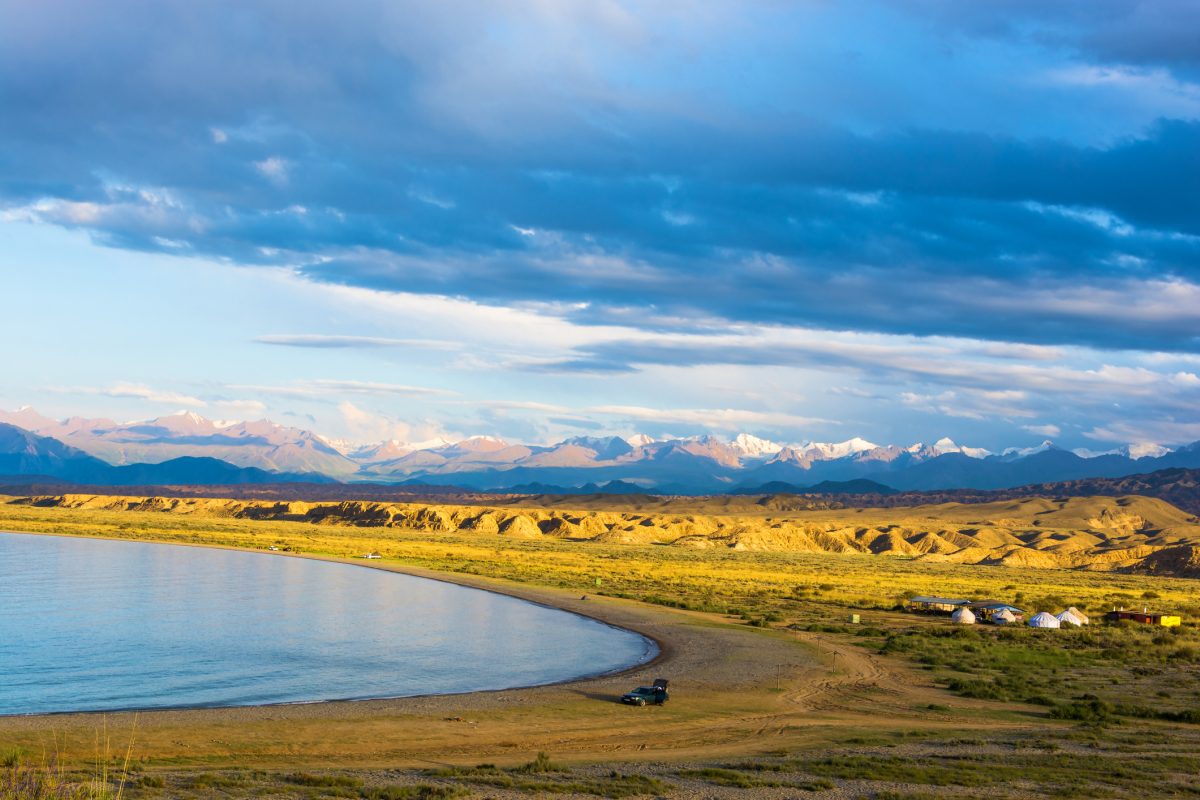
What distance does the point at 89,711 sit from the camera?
33094 millimetres

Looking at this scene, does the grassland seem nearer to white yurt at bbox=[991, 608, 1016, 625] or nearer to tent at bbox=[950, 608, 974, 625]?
tent at bbox=[950, 608, 974, 625]

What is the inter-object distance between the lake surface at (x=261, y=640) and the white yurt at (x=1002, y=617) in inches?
937

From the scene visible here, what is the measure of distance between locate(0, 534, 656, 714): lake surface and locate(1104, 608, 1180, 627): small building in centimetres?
3234

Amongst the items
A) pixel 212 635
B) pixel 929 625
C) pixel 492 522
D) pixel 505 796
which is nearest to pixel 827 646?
pixel 929 625

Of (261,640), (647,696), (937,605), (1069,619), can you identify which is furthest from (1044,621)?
(261,640)

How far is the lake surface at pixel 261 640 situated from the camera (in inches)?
1490

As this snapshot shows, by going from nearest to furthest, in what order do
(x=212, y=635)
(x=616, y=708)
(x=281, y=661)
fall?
(x=616, y=708) < (x=281, y=661) < (x=212, y=635)

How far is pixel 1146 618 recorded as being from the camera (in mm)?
66438

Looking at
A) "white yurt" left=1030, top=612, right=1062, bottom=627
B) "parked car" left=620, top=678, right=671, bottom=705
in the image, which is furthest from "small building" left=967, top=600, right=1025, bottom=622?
"parked car" left=620, top=678, right=671, bottom=705

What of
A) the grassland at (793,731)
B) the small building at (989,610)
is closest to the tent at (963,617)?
the small building at (989,610)

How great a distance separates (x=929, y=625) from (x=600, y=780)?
145 ft

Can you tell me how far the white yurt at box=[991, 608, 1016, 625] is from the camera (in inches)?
2571

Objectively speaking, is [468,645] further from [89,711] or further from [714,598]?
[714,598]

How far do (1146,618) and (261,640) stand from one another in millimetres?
52888
